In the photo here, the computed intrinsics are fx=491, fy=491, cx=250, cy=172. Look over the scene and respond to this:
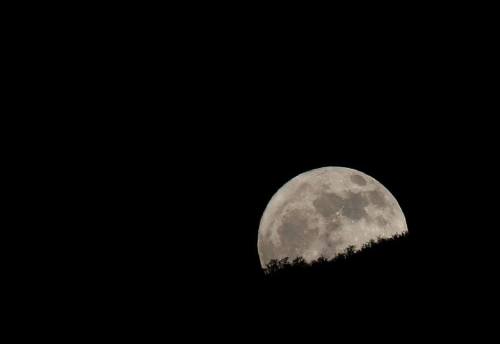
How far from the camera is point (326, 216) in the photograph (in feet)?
46.7

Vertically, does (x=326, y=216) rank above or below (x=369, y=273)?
above

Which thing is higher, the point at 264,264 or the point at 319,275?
the point at 264,264

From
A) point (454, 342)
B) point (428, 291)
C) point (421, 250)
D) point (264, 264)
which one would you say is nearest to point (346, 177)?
point (264, 264)

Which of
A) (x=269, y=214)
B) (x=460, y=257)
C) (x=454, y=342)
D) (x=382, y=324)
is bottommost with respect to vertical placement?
(x=454, y=342)

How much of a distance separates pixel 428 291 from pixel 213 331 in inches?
133

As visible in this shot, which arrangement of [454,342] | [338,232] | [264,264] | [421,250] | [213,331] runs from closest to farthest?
[454,342] < [213,331] < [421,250] < [338,232] < [264,264]

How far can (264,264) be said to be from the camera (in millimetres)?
15508

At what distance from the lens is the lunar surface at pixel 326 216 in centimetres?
1381

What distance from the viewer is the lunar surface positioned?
13812 mm

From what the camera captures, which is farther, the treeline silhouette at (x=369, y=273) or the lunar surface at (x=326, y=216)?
the lunar surface at (x=326, y=216)

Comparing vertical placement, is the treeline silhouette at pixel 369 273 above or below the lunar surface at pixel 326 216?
below

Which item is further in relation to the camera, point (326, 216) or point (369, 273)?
point (326, 216)

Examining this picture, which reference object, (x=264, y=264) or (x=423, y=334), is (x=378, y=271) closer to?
(x=423, y=334)

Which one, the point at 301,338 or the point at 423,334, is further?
the point at 301,338
